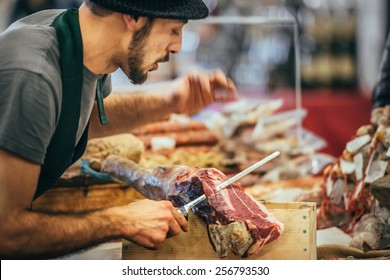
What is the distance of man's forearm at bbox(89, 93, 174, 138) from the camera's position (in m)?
2.59

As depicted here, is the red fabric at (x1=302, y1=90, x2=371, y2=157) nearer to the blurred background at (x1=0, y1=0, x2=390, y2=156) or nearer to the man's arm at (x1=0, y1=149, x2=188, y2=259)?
the blurred background at (x1=0, y1=0, x2=390, y2=156)

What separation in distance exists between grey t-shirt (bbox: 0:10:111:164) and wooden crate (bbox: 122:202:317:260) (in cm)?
45

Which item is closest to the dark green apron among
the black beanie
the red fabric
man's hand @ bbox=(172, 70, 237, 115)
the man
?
the man

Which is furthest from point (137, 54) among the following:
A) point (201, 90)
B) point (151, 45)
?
point (201, 90)

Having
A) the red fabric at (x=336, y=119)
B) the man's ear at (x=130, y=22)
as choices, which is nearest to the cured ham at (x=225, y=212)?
the man's ear at (x=130, y=22)

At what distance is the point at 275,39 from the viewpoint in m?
4.74

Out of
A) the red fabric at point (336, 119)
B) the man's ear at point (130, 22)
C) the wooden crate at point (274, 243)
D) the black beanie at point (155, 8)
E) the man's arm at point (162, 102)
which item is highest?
the black beanie at point (155, 8)

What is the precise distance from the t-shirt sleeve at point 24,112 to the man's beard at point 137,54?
12.0 inches

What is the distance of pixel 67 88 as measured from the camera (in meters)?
2.02

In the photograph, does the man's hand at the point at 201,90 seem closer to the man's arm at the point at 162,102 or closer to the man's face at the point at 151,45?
the man's arm at the point at 162,102

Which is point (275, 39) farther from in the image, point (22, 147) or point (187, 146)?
point (22, 147)

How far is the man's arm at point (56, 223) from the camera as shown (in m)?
1.90

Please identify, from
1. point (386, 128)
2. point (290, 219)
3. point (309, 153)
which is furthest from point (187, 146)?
point (290, 219)

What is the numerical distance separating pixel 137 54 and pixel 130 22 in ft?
0.35
